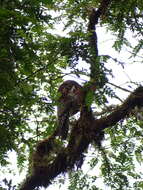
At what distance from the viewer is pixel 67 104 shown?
5723 millimetres

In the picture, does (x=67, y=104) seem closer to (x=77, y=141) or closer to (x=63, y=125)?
(x=63, y=125)

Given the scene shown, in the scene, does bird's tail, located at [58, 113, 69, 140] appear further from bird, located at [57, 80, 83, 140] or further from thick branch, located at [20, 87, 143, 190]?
thick branch, located at [20, 87, 143, 190]

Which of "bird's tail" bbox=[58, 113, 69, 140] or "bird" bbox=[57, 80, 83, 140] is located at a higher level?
"bird" bbox=[57, 80, 83, 140]

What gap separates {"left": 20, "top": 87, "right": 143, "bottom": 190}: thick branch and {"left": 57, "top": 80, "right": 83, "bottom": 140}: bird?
0.16 m

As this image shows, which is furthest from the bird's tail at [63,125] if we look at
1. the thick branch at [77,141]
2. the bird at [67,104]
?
the thick branch at [77,141]

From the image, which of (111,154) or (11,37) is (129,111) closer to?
(111,154)

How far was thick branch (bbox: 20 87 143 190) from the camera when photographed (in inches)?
225

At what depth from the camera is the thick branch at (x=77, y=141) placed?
5.71 metres

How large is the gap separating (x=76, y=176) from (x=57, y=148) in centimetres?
150

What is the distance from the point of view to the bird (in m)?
5.65

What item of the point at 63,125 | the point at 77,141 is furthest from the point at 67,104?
the point at 77,141

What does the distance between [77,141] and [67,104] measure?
625 mm

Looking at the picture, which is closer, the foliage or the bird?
the foliage

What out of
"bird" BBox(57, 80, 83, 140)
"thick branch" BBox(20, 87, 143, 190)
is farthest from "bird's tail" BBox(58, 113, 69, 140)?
"thick branch" BBox(20, 87, 143, 190)
